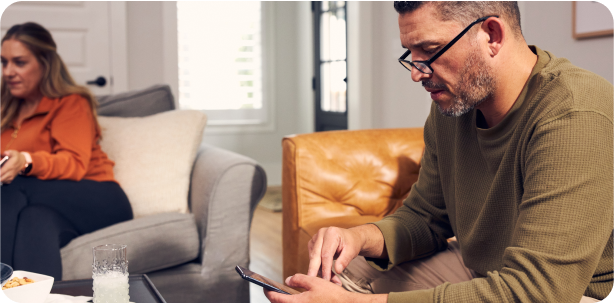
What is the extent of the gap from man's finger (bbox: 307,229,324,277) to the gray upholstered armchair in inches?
31.2

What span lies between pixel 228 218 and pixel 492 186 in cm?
102

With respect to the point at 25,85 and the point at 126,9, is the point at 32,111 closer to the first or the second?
the point at 25,85

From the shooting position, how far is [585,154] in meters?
0.81

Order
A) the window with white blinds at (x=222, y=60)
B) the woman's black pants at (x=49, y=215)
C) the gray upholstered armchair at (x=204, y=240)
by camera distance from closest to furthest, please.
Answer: the woman's black pants at (x=49, y=215) < the gray upholstered armchair at (x=204, y=240) < the window with white blinds at (x=222, y=60)

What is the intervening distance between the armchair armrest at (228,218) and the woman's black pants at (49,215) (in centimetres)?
33

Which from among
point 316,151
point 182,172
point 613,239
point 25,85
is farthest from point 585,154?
point 25,85

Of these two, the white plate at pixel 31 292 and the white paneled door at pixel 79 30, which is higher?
the white paneled door at pixel 79 30

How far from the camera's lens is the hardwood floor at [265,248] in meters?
2.57

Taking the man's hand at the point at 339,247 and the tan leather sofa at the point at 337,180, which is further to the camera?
the tan leather sofa at the point at 337,180

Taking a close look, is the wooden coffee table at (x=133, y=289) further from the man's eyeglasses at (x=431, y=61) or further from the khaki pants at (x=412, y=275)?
the man's eyeglasses at (x=431, y=61)

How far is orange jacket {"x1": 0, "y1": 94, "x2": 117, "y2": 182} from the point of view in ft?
6.37

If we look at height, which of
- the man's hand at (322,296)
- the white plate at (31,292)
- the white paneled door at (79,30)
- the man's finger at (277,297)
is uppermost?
the white paneled door at (79,30)

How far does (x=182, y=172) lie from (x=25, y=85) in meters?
0.66

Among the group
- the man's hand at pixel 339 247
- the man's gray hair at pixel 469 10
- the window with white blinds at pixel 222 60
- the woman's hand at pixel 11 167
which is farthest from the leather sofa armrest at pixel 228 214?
the window with white blinds at pixel 222 60
